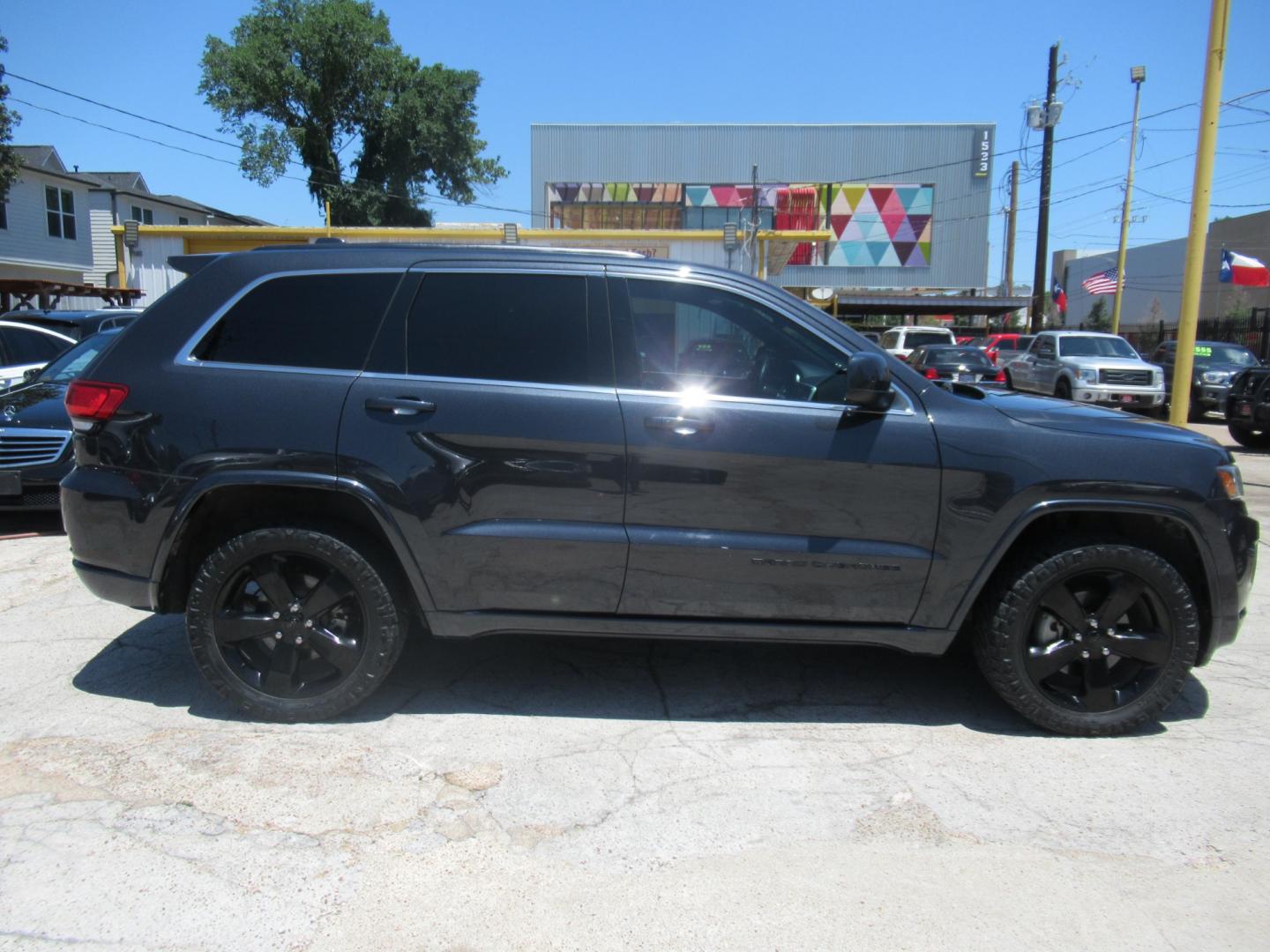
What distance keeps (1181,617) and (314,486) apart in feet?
11.4

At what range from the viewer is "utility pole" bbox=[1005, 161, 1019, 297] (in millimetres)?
40812

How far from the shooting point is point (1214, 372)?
18.8m

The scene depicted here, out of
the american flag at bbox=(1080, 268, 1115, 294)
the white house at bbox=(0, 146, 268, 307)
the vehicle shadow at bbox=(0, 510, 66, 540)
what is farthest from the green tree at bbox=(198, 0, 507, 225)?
the vehicle shadow at bbox=(0, 510, 66, 540)

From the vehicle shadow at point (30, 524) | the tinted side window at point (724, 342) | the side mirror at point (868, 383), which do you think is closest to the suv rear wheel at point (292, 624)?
the tinted side window at point (724, 342)

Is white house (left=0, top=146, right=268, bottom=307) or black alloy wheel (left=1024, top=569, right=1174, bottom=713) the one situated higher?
white house (left=0, top=146, right=268, bottom=307)

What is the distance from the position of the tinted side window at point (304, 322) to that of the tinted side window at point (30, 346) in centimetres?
727

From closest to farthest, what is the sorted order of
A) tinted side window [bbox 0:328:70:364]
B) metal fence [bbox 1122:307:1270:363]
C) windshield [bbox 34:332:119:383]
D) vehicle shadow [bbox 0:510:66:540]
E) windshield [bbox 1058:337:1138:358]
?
1. vehicle shadow [bbox 0:510:66:540]
2. windshield [bbox 34:332:119:383]
3. tinted side window [bbox 0:328:70:364]
4. windshield [bbox 1058:337:1138:358]
5. metal fence [bbox 1122:307:1270:363]

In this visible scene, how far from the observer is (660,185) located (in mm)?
46281

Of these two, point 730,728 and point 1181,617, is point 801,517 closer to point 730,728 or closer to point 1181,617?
point 730,728

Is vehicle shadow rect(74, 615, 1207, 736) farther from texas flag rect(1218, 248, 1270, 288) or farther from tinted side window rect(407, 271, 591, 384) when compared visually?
texas flag rect(1218, 248, 1270, 288)

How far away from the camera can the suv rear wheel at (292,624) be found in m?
3.70

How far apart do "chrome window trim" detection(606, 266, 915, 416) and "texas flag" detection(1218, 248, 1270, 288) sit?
35.6 meters

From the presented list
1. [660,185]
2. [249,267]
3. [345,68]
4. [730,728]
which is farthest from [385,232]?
[660,185]

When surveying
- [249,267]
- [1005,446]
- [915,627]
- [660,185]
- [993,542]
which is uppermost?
[660,185]
